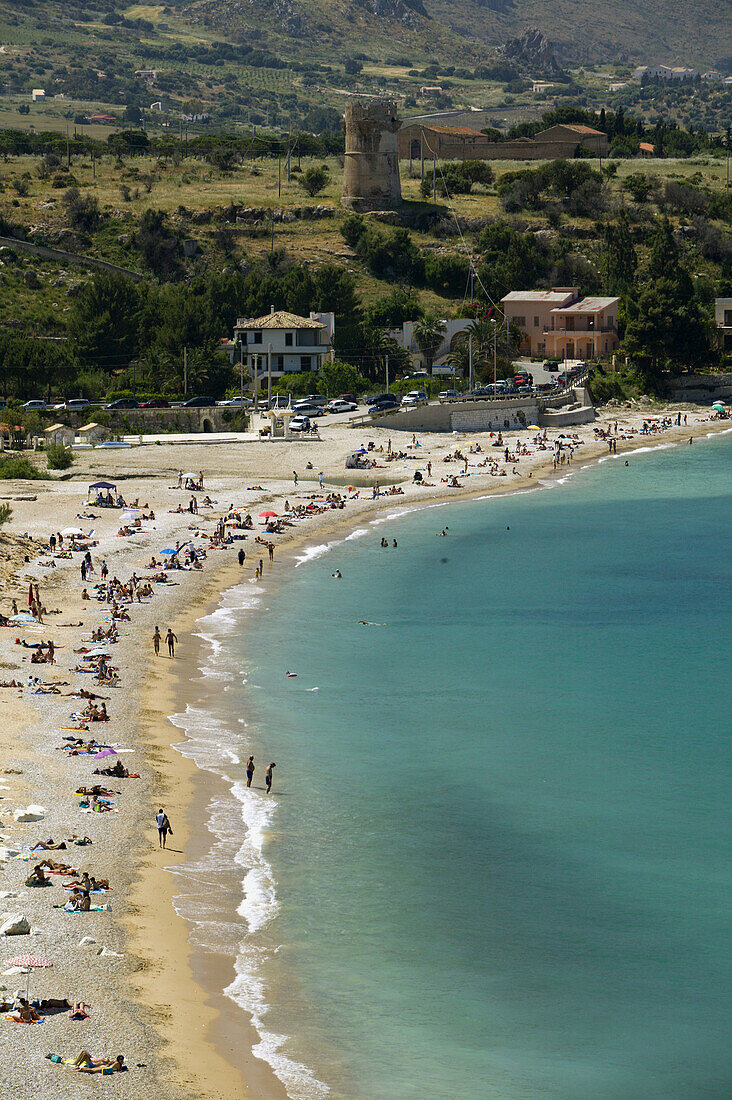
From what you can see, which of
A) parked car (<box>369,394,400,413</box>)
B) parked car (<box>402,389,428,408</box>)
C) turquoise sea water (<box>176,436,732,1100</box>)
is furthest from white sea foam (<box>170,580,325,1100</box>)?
parked car (<box>402,389,428,408</box>)

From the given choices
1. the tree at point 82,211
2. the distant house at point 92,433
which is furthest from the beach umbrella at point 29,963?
the tree at point 82,211

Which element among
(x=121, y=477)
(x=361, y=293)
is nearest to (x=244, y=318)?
(x=361, y=293)

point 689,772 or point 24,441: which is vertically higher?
point 24,441

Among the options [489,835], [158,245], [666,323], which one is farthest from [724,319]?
[489,835]

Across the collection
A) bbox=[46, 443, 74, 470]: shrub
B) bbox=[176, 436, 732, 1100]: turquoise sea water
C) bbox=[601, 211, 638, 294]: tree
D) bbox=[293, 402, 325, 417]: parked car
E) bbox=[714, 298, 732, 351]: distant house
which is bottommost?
bbox=[176, 436, 732, 1100]: turquoise sea water

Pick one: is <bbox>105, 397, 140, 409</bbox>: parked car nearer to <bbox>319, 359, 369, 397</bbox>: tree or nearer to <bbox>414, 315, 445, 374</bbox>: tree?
<bbox>319, 359, 369, 397</bbox>: tree

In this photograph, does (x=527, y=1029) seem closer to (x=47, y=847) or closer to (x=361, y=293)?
(x=47, y=847)
